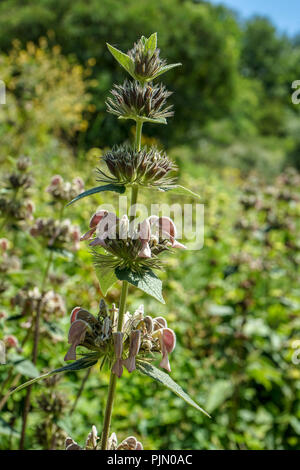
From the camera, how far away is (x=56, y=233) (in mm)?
1704

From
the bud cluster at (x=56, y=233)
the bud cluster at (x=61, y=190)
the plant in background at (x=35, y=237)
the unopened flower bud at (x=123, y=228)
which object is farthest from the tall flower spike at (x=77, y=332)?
the bud cluster at (x=61, y=190)

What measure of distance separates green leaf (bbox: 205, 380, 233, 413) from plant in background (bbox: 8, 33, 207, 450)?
1225 mm

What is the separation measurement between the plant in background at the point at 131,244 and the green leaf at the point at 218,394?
1225 mm

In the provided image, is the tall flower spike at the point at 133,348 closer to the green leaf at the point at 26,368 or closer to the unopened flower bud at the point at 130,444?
the unopened flower bud at the point at 130,444

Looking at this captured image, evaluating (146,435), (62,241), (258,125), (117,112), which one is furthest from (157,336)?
(258,125)

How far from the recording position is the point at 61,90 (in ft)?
21.0

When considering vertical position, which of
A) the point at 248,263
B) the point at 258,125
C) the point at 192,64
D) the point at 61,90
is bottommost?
the point at 248,263

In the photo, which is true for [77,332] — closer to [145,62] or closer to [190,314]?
[145,62]

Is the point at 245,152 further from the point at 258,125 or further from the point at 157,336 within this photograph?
the point at 157,336

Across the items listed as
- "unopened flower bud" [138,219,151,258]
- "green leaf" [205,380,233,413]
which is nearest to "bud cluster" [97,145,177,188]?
"unopened flower bud" [138,219,151,258]

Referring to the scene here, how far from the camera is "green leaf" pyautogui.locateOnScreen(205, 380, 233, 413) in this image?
2146mm

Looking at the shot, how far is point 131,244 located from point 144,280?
95 millimetres

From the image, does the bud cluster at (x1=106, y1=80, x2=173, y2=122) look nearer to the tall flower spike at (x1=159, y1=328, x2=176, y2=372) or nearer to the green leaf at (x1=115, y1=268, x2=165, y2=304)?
the green leaf at (x1=115, y1=268, x2=165, y2=304)

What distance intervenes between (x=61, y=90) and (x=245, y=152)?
1052 centimetres
